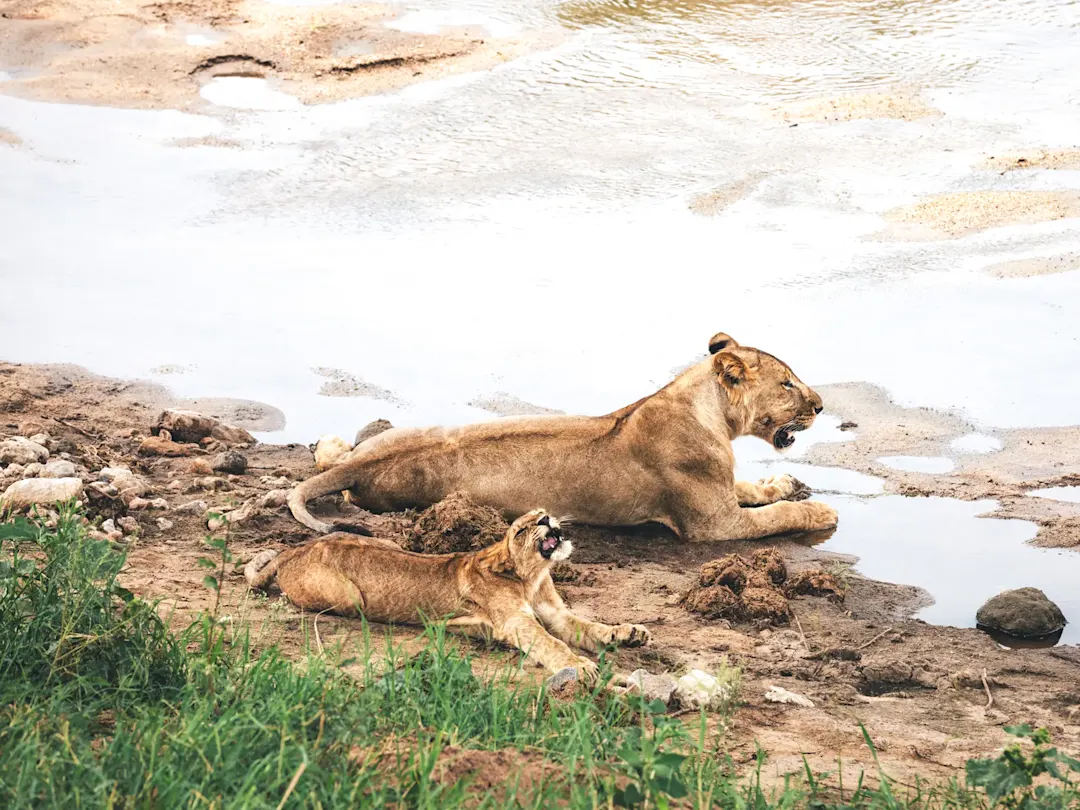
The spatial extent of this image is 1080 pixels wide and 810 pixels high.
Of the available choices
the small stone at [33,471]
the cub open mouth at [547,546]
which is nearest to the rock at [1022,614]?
the cub open mouth at [547,546]

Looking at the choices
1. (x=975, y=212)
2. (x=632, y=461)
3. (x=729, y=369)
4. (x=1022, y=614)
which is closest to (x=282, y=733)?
(x=1022, y=614)

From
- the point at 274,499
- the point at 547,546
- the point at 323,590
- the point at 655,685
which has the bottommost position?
the point at 274,499

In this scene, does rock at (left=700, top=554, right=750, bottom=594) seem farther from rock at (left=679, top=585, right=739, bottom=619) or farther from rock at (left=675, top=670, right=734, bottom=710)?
rock at (left=675, top=670, right=734, bottom=710)

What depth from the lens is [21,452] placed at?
27.5 ft

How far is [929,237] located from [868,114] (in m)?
3.25

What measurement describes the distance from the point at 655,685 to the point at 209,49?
1516 cm

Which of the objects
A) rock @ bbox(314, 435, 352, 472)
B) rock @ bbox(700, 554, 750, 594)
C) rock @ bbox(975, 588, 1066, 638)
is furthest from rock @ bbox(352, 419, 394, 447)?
rock @ bbox(975, 588, 1066, 638)

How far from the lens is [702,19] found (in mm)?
18844

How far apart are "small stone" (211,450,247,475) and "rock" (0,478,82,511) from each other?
75.5 inches

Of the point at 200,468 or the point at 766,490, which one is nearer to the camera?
the point at 200,468

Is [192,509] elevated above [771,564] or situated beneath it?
situated beneath

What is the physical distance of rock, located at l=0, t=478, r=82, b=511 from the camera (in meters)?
7.03

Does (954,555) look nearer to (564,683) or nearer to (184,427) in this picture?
(564,683)

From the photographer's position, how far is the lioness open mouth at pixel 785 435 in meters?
9.28
